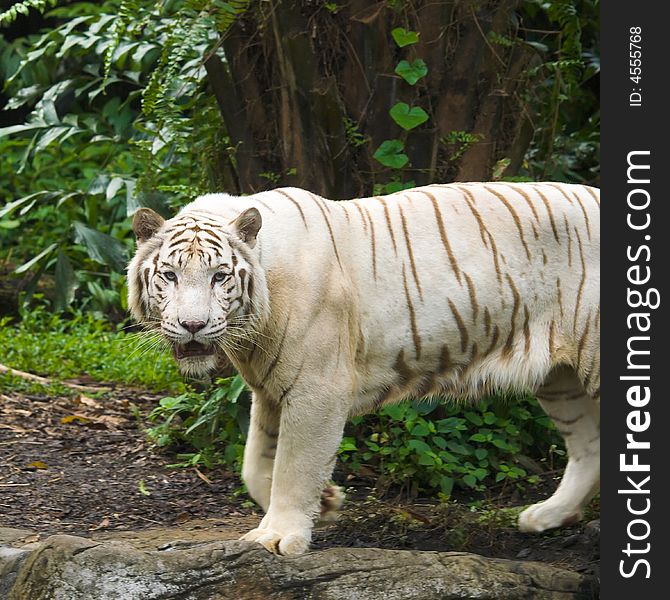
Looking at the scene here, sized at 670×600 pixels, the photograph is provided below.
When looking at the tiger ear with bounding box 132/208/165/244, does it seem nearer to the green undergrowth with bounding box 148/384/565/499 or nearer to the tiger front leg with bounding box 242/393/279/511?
A: the tiger front leg with bounding box 242/393/279/511

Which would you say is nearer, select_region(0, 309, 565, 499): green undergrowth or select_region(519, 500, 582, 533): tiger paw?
select_region(519, 500, 582, 533): tiger paw

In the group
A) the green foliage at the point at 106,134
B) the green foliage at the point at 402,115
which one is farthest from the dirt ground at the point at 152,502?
the green foliage at the point at 402,115

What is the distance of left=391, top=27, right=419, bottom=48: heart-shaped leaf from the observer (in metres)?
4.91

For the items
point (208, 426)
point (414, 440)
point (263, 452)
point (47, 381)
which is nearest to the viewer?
point (263, 452)

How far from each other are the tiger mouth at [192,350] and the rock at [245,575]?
2.02 feet

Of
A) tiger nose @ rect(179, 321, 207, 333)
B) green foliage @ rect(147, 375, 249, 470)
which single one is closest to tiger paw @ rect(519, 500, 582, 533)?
green foliage @ rect(147, 375, 249, 470)

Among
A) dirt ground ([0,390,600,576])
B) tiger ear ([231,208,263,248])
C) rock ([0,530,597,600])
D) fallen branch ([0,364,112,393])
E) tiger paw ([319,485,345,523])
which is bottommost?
dirt ground ([0,390,600,576])

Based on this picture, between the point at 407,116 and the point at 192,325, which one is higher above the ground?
the point at 407,116

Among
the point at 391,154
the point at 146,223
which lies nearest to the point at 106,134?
the point at 391,154

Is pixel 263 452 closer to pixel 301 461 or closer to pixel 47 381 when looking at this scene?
pixel 301 461

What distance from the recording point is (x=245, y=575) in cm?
345

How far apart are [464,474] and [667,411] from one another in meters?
1.74

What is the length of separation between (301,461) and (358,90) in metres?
2.05

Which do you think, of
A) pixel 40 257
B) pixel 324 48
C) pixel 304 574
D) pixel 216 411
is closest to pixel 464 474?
pixel 216 411
